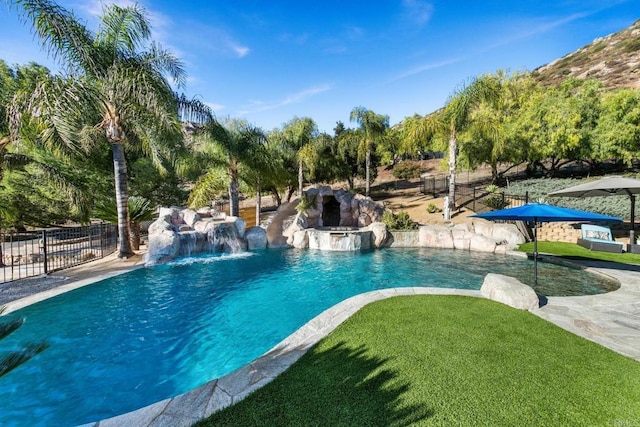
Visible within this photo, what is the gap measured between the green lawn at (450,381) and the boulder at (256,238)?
11.5 meters

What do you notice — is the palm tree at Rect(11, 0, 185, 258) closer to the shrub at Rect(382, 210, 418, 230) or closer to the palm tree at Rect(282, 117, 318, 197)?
the palm tree at Rect(282, 117, 318, 197)

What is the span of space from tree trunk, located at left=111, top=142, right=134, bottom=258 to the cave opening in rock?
502 inches

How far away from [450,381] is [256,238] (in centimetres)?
1340

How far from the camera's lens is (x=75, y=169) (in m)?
17.8

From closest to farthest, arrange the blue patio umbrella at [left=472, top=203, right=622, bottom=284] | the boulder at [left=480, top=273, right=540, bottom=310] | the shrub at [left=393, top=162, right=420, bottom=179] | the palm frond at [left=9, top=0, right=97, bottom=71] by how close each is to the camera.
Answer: the boulder at [left=480, top=273, right=540, bottom=310] → the blue patio umbrella at [left=472, top=203, right=622, bottom=284] → the palm frond at [left=9, top=0, right=97, bottom=71] → the shrub at [left=393, top=162, right=420, bottom=179]

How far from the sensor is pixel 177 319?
22.1 ft

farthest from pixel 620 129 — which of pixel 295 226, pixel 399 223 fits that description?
pixel 295 226

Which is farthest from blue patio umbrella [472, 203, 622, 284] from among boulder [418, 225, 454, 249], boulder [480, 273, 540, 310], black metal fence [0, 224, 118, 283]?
black metal fence [0, 224, 118, 283]

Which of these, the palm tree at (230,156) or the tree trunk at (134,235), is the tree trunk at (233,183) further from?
the tree trunk at (134,235)

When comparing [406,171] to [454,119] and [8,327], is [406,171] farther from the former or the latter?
[8,327]

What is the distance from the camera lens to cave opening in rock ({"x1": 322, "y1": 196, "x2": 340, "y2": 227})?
21.7 m

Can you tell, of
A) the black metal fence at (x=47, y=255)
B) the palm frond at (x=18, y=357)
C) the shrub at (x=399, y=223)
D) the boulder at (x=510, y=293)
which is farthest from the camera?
the shrub at (x=399, y=223)

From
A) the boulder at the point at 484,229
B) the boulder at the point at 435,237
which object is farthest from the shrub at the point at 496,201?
the boulder at the point at 435,237

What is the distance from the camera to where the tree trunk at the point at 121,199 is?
11.7 m
